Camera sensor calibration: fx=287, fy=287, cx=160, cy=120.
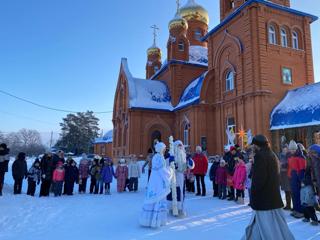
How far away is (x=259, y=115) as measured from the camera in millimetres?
17547

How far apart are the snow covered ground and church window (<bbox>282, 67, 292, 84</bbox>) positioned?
41.5 ft

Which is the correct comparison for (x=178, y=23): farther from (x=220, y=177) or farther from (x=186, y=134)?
(x=220, y=177)

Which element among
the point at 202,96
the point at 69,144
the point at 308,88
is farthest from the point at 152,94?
the point at 69,144

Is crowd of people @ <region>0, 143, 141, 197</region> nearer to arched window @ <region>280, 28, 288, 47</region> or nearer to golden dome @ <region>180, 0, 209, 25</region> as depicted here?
arched window @ <region>280, 28, 288, 47</region>

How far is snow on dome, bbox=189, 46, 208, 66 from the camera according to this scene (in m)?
30.1

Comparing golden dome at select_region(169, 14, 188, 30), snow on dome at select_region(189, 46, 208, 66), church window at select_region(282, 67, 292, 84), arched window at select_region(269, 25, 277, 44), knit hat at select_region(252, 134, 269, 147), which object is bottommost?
knit hat at select_region(252, 134, 269, 147)

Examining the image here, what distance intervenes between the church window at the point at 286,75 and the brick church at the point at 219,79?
0.07 meters

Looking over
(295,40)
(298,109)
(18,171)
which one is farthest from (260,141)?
(295,40)

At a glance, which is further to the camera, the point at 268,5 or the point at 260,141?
the point at 268,5

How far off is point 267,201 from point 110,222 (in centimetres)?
370

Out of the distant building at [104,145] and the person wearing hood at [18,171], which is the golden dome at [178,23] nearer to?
the person wearing hood at [18,171]

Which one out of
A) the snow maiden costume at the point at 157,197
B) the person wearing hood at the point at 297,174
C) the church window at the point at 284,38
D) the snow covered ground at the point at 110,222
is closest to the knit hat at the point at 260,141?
the snow covered ground at the point at 110,222

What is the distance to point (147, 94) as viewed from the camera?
2767 cm

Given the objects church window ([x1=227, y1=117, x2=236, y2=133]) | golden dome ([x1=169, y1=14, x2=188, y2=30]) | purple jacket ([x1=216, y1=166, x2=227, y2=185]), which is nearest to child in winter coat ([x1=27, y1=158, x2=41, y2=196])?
purple jacket ([x1=216, y1=166, x2=227, y2=185])
